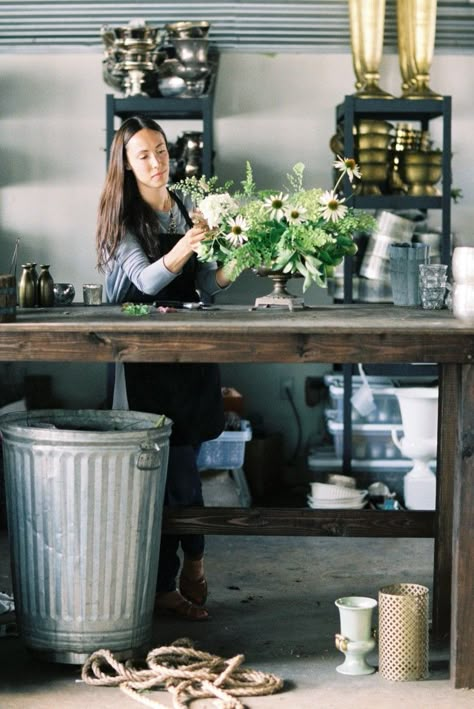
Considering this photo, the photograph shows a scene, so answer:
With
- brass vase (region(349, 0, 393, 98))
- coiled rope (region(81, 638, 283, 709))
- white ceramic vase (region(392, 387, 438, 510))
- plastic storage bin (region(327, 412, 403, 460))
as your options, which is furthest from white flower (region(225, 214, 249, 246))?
plastic storage bin (region(327, 412, 403, 460))

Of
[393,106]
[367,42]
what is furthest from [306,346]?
[367,42]

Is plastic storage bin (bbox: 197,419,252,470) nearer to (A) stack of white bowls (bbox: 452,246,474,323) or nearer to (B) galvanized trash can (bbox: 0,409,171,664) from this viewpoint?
(B) galvanized trash can (bbox: 0,409,171,664)

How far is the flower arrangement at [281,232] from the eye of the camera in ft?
12.7

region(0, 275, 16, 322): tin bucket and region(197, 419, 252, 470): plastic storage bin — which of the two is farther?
region(197, 419, 252, 470): plastic storage bin

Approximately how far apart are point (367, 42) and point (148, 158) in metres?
2.30

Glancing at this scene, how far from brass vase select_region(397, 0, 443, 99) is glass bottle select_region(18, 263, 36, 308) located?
273cm

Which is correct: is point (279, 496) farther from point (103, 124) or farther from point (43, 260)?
point (103, 124)

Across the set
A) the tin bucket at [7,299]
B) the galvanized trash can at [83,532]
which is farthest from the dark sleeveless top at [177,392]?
the tin bucket at [7,299]

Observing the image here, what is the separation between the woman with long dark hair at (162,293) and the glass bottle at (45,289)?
20cm

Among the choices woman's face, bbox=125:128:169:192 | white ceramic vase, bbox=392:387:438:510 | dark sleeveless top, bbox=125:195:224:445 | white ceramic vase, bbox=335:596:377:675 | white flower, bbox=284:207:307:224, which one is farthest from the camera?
white ceramic vase, bbox=392:387:438:510

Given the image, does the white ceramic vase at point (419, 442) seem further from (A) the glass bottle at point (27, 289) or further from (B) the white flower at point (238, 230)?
(A) the glass bottle at point (27, 289)

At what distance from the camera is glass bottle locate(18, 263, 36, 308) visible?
4160 millimetres

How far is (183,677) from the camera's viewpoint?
3.53 metres

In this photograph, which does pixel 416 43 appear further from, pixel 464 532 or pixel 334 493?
pixel 464 532
